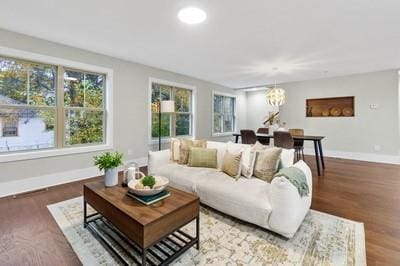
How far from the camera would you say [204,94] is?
6.50m

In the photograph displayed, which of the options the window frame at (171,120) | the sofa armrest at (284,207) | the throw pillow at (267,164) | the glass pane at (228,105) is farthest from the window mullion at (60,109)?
the glass pane at (228,105)

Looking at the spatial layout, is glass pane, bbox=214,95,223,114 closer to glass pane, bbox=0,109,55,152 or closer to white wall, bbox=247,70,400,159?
white wall, bbox=247,70,400,159

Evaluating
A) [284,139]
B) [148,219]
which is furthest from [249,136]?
[148,219]

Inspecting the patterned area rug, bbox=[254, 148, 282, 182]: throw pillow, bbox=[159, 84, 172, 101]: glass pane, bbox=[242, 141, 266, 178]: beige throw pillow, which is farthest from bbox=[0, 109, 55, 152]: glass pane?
bbox=[254, 148, 282, 182]: throw pillow

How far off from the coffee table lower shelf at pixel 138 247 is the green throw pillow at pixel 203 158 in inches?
44.9

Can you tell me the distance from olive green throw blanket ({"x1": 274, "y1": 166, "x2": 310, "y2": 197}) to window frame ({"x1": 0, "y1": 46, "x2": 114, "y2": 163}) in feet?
11.3

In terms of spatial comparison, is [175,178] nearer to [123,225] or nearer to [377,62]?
[123,225]

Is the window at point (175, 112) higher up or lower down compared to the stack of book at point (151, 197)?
higher up

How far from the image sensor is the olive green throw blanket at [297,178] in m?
1.91

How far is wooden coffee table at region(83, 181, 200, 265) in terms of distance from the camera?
144 centimetres

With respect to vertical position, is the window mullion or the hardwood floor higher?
the window mullion

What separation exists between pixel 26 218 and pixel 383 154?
7.40m

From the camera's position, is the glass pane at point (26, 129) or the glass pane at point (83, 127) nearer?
the glass pane at point (26, 129)

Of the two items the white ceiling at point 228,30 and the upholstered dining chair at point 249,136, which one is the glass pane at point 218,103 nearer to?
the upholstered dining chair at point 249,136
